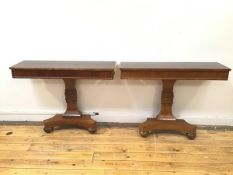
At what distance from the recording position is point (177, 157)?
2.09m

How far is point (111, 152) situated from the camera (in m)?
2.16

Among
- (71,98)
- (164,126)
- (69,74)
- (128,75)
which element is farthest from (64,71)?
(164,126)

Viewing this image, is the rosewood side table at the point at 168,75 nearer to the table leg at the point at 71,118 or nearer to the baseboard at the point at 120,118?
the baseboard at the point at 120,118

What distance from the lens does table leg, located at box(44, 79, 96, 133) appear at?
2467 mm

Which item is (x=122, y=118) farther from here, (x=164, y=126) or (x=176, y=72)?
(x=176, y=72)

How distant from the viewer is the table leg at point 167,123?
237 cm

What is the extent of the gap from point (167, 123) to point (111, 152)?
630mm
